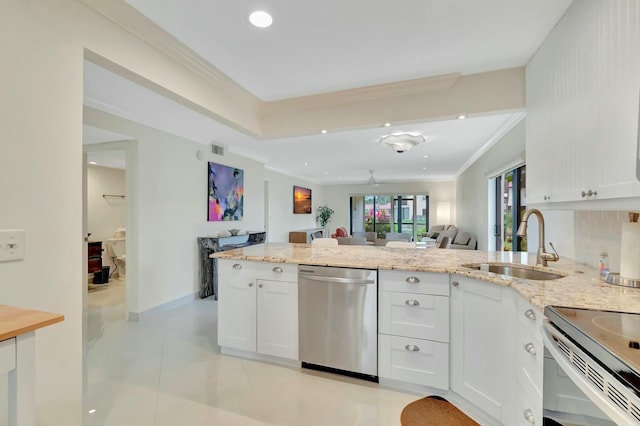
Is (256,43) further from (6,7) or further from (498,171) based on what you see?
(498,171)

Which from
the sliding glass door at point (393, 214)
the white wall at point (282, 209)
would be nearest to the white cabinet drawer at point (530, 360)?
the white wall at point (282, 209)

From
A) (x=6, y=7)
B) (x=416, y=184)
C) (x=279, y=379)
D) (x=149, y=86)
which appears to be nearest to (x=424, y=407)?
(x=279, y=379)

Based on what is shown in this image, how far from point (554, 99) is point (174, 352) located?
11.9 ft

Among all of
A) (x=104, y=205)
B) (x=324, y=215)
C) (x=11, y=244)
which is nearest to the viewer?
(x=11, y=244)

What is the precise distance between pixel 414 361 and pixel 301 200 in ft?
25.3

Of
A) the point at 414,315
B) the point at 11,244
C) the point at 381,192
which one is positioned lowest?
the point at 414,315

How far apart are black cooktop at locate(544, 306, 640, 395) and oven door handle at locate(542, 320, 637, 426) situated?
0.04 metres

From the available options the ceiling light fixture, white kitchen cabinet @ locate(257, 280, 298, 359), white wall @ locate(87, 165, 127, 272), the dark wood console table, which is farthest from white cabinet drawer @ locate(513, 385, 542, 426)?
white wall @ locate(87, 165, 127, 272)

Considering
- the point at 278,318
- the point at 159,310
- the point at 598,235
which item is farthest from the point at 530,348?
the point at 159,310

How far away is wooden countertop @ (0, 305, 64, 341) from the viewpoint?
85cm

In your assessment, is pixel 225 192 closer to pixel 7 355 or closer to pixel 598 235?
pixel 7 355

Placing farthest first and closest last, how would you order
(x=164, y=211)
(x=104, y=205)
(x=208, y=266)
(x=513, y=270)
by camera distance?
(x=104, y=205)
(x=208, y=266)
(x=164, y=211)
(x=513, y=270)

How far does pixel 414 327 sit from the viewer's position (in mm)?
2061

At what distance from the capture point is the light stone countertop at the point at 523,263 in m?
1.30
